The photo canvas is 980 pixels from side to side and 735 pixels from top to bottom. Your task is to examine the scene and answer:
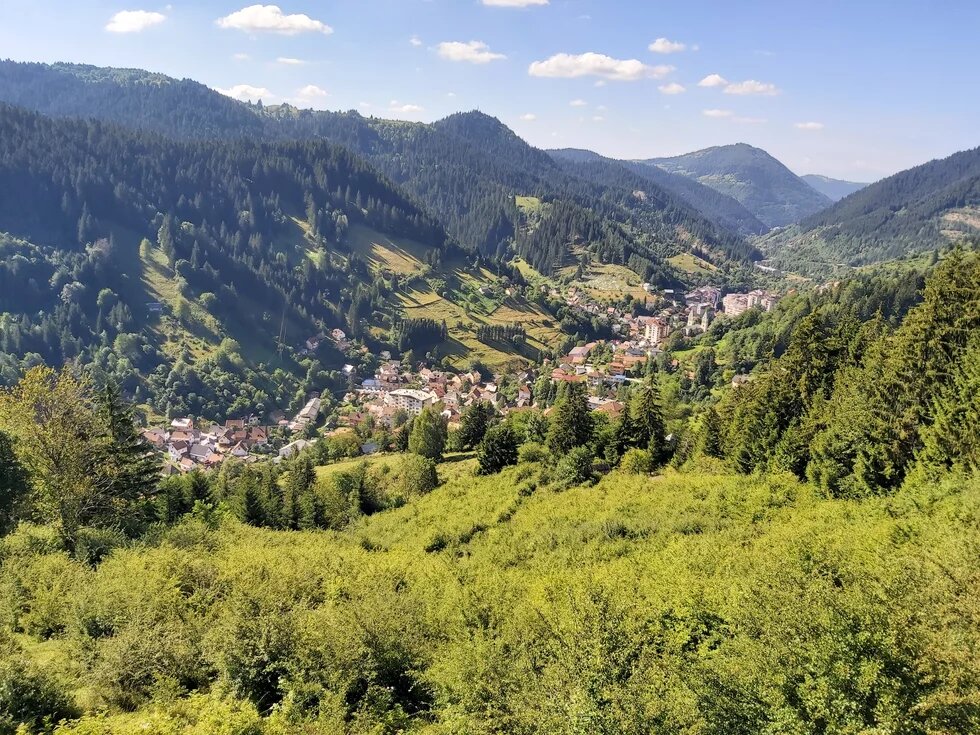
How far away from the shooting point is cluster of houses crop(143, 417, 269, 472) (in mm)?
100812

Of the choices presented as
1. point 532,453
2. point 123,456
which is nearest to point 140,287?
point 123,456

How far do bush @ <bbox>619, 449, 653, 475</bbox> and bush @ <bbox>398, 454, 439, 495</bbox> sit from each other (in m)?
18.2

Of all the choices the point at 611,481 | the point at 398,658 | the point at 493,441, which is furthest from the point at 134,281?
the point at 398,658

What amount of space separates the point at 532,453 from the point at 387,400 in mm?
82725

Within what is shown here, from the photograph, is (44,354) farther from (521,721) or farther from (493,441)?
(521,721)

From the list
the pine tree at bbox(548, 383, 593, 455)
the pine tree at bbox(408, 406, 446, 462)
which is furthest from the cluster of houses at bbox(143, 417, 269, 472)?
the pine tree at bbox(548, 383, 593, 455)

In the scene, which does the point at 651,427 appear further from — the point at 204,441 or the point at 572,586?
the point at 204,441

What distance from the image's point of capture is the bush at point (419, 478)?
172 feet

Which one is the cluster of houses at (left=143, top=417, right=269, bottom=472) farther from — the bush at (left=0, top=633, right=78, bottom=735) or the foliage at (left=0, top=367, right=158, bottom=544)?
the bush at (left=0, top=633, right=78, bottom=735)

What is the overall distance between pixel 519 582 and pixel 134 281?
17456 centimetres

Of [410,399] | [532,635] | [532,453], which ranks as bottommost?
[410,399]

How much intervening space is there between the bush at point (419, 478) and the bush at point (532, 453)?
28.7 feet

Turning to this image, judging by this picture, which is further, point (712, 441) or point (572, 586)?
point (712, 441)

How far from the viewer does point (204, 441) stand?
362ft
